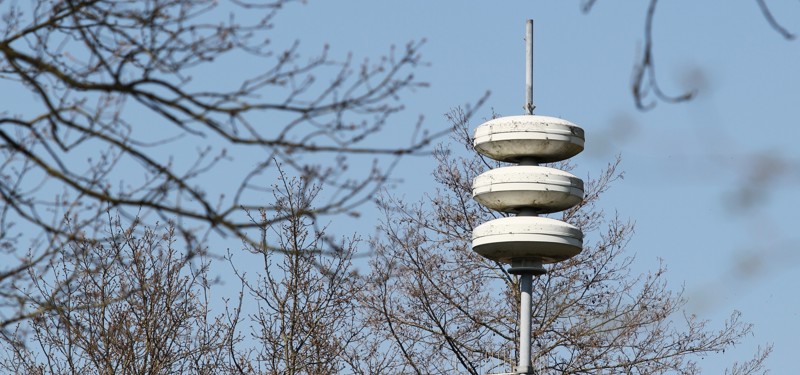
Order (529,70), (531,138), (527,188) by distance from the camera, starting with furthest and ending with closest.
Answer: (529,70)
(531,138)
(527,188)

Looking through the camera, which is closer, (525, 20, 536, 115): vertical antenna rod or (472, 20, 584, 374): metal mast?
(472, 20, 584, 374): metal mast

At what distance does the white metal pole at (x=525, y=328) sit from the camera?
12711 millimetres

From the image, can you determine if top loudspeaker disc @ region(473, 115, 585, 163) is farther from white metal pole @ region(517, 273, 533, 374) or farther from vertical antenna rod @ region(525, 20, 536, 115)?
vertical antenna rod @ region(525, 20, 536, 115)

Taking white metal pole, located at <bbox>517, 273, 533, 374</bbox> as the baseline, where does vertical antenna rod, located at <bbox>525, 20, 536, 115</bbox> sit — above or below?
above

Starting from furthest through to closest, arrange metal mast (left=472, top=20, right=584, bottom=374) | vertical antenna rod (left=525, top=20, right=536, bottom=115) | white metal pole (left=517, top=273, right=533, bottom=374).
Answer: vertical antenna rod (left=525, top=20, right=536, bottom=115)
white metal pole (left=517, top=273, right=533, bottom=374)
metal mast (left=472, top=20, right=584, bottom=374)

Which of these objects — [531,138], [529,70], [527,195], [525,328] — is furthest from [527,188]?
[529,70]

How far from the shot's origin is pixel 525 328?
12867 mm

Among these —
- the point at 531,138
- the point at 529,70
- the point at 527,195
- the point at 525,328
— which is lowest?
the point at 525,328

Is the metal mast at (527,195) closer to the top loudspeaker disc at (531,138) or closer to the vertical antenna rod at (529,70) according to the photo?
the top loudspeaker disc at (531,138)

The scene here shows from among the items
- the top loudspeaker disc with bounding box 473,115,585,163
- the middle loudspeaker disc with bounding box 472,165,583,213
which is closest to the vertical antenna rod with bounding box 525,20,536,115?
the top loudspeaker disc with bounding box 473,115,585,163

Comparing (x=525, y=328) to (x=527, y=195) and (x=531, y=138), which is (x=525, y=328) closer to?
(x=527, y=195)

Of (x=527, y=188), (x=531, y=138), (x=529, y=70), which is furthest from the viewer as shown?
(x=529, y=70)

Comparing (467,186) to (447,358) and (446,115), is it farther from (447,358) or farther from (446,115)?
(447,358)

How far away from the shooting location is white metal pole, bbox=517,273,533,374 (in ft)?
41.7
